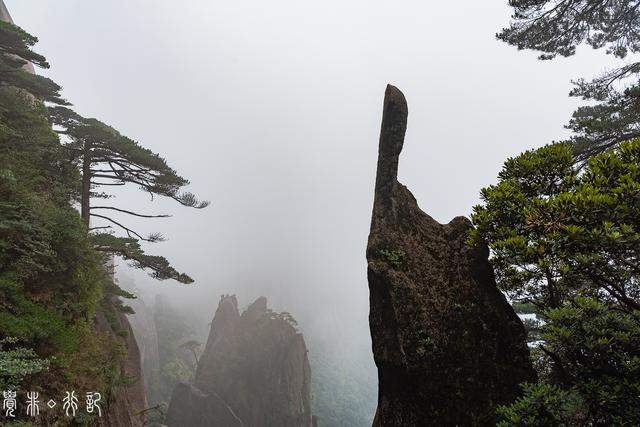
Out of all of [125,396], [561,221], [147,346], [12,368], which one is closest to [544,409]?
[561,221]

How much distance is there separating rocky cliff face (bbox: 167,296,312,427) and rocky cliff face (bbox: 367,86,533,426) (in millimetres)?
30860

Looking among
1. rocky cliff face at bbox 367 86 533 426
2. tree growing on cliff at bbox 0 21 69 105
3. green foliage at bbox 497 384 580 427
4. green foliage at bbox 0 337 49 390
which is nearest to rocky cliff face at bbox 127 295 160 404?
tree growing on cliff at bbox 0 21 69 105

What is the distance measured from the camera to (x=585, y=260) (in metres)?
3.84

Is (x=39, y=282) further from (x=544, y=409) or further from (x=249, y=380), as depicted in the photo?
(x=249, y=380)

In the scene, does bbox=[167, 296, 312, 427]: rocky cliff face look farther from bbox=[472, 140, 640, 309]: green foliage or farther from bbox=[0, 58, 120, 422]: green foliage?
bbox=[472, 140, 640, 309]: green foliage

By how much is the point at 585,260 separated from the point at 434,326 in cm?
270

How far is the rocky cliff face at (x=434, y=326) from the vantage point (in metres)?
5.34

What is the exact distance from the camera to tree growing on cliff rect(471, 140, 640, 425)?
381 cm

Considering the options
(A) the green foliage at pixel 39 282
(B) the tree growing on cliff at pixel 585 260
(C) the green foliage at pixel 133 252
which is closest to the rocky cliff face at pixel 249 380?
(C) the green foliage at pixel 133 252

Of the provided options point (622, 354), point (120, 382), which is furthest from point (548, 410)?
point (120, 382)

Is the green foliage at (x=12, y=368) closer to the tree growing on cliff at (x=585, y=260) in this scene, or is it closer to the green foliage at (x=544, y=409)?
the green foliage at (x=544, y=409)

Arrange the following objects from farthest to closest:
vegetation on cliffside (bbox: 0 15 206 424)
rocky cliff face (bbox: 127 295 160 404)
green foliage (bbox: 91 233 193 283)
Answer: rocky cliff face (bbox: 127 295 160 404) → green foliage (bbox: 91 233 193 283) → vegetation on cliffside (bbox: 0 15 206 424)

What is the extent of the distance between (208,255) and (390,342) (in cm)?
13191

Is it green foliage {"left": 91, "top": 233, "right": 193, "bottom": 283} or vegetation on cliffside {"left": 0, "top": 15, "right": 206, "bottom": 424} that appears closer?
vegetation on cliffside {"left": 0, "top": 15, "right": 206, "bottom": 424}
